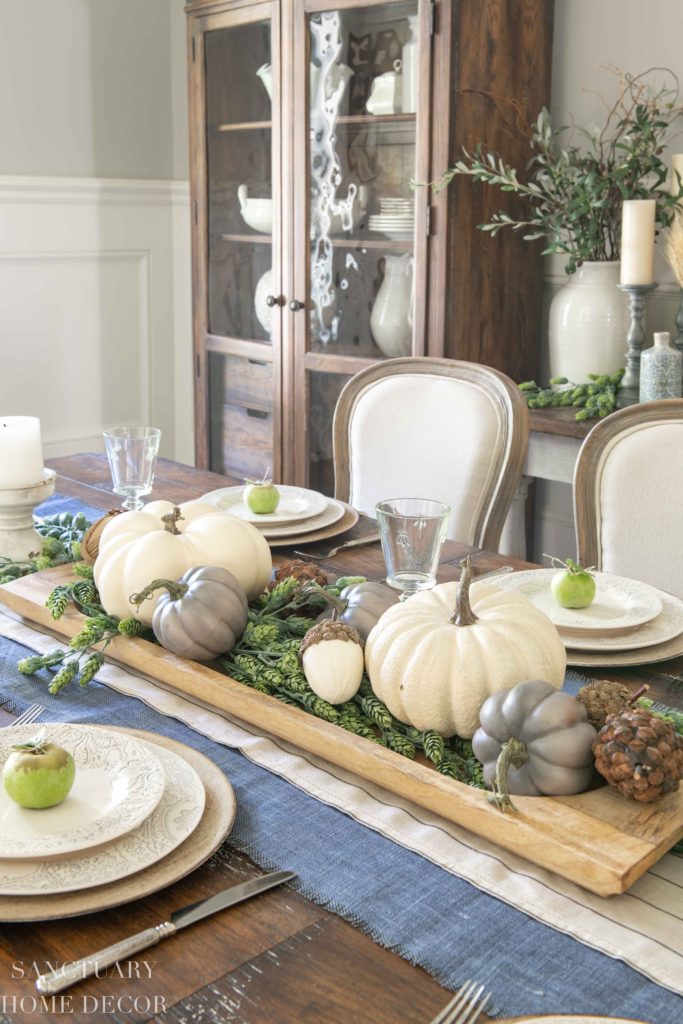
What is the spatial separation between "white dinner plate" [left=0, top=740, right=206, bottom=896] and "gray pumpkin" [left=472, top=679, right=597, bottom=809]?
23 centimetres

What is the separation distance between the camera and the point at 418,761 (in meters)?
0.93

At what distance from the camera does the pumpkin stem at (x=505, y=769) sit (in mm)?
803

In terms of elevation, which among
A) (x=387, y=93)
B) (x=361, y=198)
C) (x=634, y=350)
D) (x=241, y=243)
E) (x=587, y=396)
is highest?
(x=387, y=93)

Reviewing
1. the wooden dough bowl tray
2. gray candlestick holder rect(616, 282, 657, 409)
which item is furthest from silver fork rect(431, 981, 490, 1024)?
gray candlestick holder rect(616, 282, 657, 409)

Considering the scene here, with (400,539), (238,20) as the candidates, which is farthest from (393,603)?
(238,20)

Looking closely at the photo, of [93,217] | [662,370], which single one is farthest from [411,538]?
[93,217]

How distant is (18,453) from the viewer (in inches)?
57.0

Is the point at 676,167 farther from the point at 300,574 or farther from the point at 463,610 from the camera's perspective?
the point at 463,610

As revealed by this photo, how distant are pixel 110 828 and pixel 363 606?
356mm

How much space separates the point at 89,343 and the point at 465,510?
7.63 feet

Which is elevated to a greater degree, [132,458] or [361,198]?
[361,198]

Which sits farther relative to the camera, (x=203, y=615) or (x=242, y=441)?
(x=242, y=441)

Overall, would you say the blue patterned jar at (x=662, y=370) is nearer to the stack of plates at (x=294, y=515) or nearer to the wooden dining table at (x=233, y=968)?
the stack of plates at (x=294, y=515)

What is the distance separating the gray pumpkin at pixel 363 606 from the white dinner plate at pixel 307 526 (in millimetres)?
484
